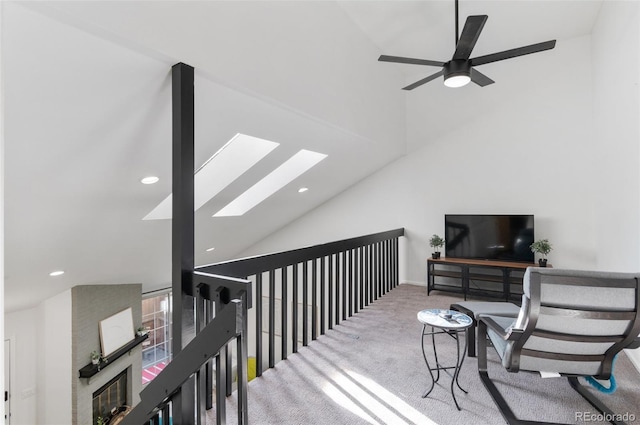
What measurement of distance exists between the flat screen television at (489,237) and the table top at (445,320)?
8.30ft

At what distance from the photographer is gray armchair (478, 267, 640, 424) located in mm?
1808

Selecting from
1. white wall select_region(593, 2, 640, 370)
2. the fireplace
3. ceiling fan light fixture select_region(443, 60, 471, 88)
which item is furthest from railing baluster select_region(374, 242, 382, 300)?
the fireplace

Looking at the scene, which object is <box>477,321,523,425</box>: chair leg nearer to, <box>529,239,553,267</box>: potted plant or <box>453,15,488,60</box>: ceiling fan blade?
<box>453,15,488,60</box>: ceiling fan blade

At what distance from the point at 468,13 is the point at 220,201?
144 inches

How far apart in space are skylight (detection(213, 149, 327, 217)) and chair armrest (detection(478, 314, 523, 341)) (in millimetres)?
2836

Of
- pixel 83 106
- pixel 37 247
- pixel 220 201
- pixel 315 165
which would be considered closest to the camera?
pixel 83 106

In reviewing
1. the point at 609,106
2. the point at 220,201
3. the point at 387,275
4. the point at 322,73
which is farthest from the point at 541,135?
the point at 220,201

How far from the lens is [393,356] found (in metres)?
2.92

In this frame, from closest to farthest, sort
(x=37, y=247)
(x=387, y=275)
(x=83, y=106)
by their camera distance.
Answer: (x=83, y=106) → (x=37, y=247) → (x=387, y=275)

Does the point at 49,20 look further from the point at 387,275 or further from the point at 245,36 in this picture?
the point at 387,275

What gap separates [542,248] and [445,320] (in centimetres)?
271

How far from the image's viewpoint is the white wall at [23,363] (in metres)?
4.77

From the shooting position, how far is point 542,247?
4.16m

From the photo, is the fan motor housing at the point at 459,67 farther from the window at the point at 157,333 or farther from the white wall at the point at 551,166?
the window at the point at 157,333
